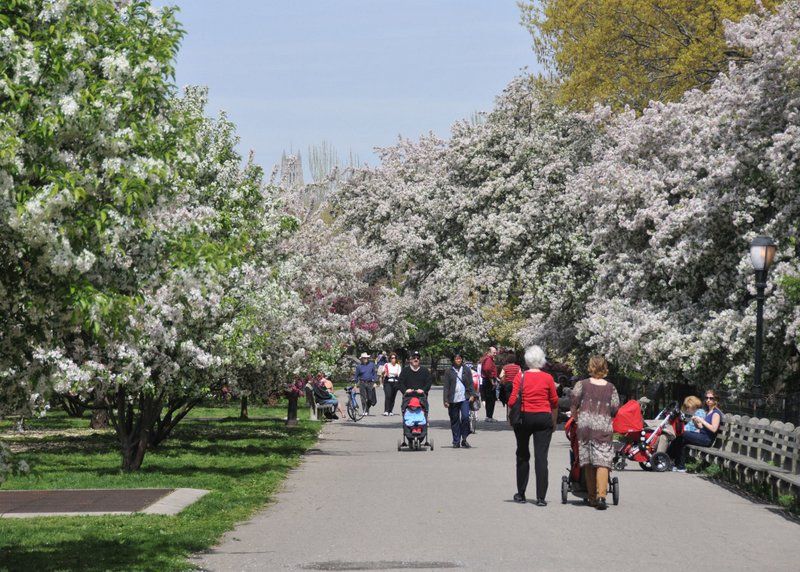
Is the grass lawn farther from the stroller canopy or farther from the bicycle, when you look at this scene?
the stroller canopy

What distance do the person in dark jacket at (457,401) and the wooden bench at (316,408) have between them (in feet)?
35.3

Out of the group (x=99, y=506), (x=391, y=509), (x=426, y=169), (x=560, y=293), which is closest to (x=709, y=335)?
(x=560, y=293)

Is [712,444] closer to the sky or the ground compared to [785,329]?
closer to the ground

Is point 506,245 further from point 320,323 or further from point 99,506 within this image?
point 99,506

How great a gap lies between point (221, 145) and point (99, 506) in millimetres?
10057

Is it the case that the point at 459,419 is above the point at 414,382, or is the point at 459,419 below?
below

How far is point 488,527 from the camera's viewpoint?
12.5 meters

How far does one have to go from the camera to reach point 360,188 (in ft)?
148

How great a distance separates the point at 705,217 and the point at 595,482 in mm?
10885

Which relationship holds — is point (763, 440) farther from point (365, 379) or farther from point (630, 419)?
point (365, 379)

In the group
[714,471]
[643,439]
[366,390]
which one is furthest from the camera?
[366,390]

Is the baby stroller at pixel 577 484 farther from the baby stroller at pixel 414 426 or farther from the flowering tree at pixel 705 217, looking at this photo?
the baby stroller at pixel 414 426

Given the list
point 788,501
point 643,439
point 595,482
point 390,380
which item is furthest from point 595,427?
point 390,380

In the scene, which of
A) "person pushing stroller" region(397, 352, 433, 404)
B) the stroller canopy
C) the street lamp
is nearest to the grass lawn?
"person pushing stroller" region(397, 352, 433, 404)
